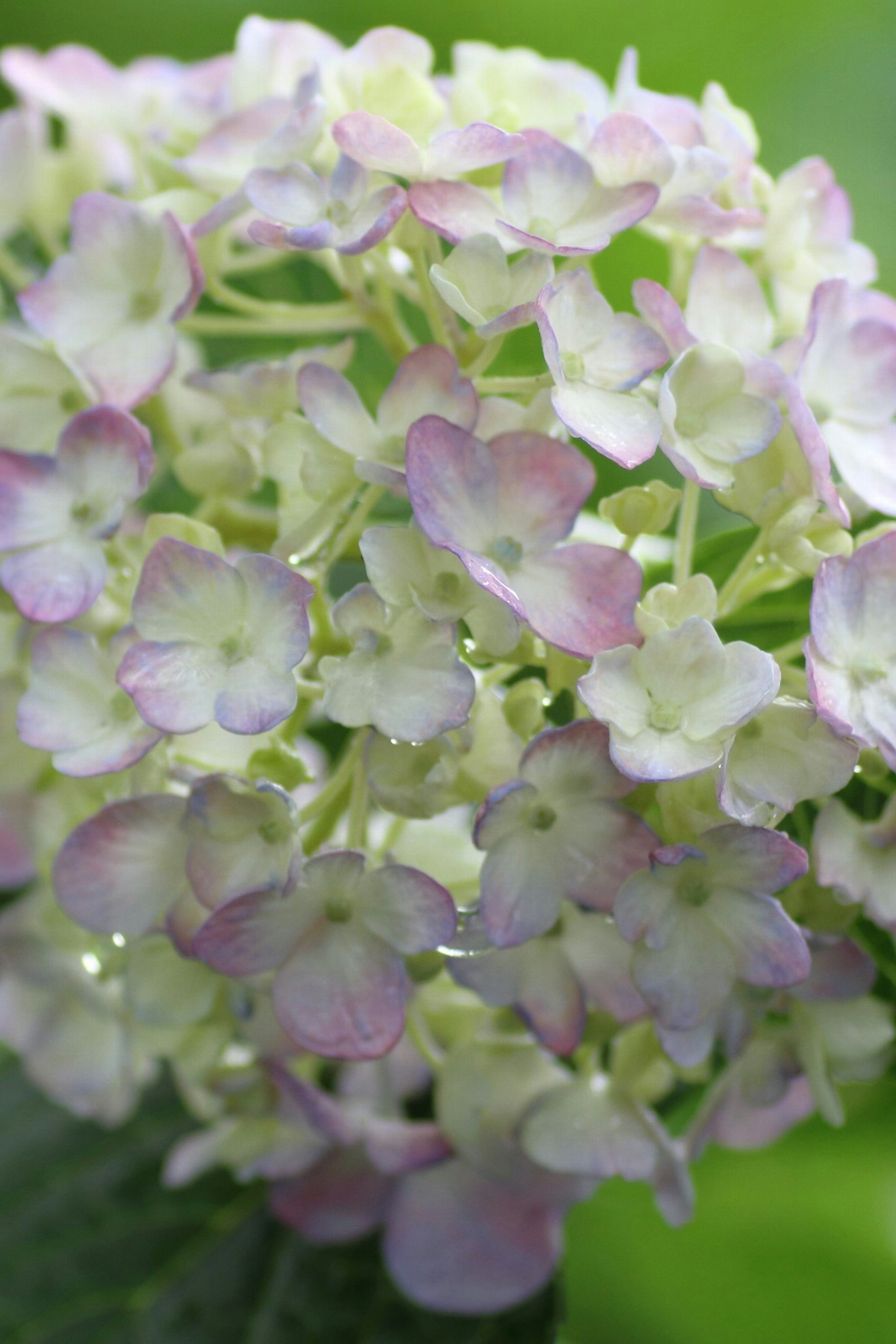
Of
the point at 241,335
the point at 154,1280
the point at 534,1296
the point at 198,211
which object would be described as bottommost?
the point at 154,1280

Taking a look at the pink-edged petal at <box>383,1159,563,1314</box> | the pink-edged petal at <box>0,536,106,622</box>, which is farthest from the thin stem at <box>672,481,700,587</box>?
the pink-edged petal at <box>383,1159,563,1314</box>

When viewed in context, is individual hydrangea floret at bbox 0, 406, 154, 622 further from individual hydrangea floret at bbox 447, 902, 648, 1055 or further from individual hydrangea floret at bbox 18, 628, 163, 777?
individual hydrangea floret at bbox 447, 902, 648, 1055

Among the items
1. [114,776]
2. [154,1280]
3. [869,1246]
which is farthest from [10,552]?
[869,1246]

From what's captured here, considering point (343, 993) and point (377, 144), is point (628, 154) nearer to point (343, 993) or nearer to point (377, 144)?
point (377, 144)

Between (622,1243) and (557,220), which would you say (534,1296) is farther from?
(557,220)

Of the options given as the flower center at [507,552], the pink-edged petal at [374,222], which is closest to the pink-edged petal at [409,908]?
the flower center at [507,552]

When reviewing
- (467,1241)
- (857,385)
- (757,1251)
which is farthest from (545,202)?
(757,1251)
